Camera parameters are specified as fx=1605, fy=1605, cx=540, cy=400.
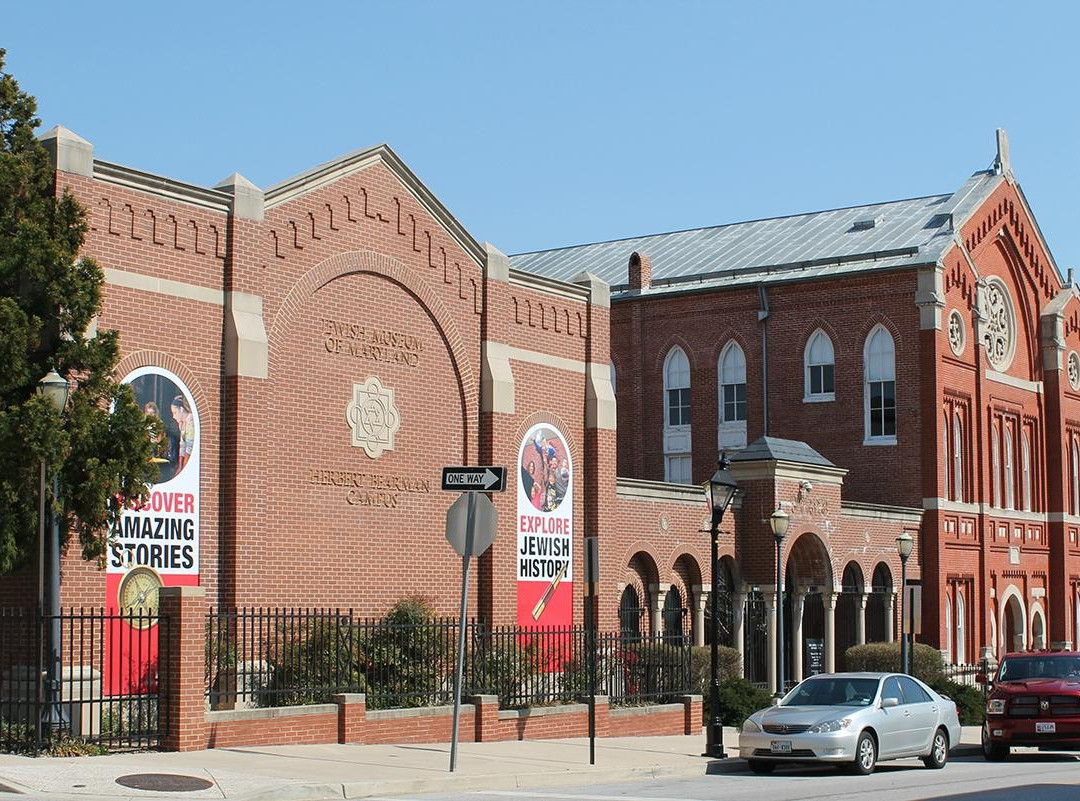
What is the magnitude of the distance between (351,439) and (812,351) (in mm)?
22458

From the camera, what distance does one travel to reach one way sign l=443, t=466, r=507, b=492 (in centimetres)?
1756

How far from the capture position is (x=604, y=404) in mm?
31031

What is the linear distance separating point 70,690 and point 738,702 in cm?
1314

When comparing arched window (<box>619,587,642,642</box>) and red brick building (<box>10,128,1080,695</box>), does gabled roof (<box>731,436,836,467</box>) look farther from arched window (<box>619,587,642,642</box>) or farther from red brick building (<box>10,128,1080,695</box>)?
arched window (<box>619,587,642,642</box>)

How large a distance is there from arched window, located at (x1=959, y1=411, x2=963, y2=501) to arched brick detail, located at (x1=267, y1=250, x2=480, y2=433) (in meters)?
20.8

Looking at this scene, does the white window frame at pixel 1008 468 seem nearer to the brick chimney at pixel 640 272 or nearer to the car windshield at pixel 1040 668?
the brick chimney at pixel 640 272

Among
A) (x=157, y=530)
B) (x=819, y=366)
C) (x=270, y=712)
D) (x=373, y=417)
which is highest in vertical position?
(x=819, y=366)

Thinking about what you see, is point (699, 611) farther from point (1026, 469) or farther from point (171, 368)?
point (1026, 469)

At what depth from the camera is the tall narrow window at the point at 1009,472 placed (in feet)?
159

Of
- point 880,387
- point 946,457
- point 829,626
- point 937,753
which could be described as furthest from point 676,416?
point 937,753

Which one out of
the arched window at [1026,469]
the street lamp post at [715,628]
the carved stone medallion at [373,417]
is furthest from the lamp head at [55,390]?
the arched window at [1026,469]

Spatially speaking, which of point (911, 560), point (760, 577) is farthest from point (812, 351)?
point (760, 577)

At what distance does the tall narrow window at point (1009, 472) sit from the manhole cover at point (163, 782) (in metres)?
37.1

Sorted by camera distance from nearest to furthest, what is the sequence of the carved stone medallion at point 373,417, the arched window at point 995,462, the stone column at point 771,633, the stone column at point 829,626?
the carved stone medallion at point 373,417, the stone column at point 771,633, the stone column at point 829,626, the arched window at point 995,462
